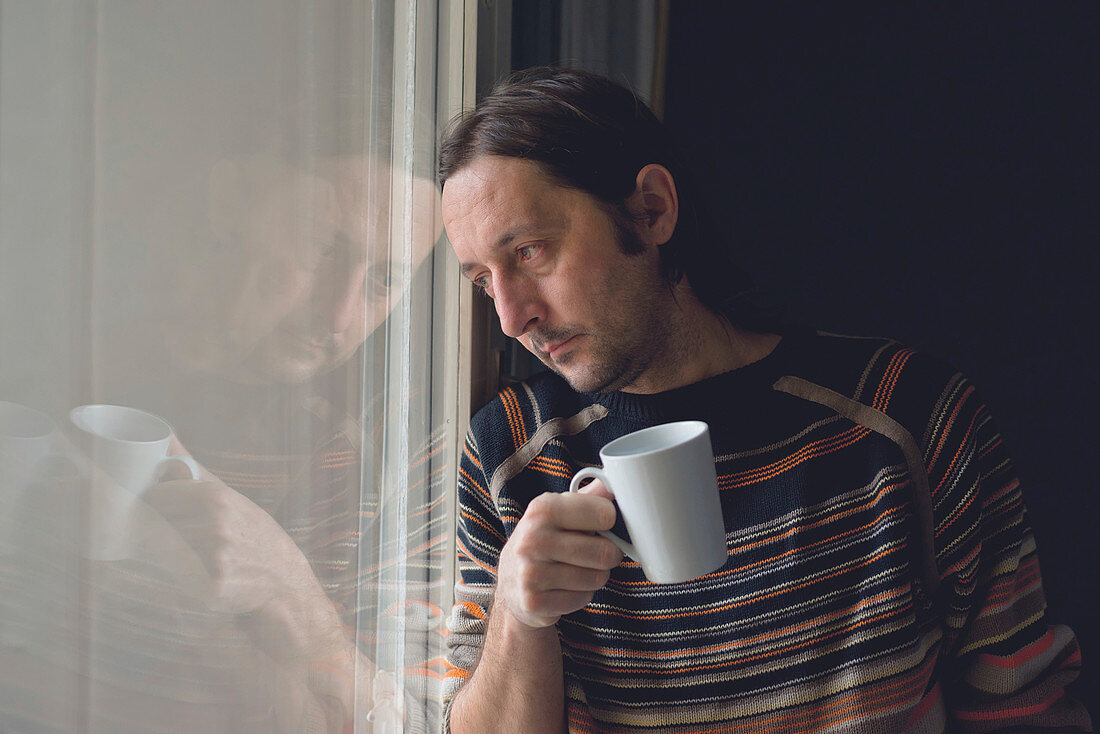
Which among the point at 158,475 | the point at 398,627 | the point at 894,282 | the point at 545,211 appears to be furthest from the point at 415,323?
the point at 894,282

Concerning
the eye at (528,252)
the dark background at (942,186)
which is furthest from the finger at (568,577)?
the dark background at (942,186)

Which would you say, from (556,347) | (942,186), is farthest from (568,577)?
(942,186)

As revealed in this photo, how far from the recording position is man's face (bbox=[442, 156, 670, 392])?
96 centimetres

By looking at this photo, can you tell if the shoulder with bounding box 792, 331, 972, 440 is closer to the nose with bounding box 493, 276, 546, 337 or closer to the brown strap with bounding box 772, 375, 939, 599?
the brown strap with bounding box 772, 375, 939, 599

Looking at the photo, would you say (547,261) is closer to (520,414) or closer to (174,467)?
(520,414)

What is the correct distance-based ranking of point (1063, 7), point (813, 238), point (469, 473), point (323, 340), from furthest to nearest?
point (813, 238)
point (1063, 7)
point (469, 473)
point (323, 340)

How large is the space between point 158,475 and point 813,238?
5.86 feet

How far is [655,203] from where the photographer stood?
3.51 feet

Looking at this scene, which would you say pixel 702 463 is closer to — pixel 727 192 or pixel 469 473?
pixel 469 473

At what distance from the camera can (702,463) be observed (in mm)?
718

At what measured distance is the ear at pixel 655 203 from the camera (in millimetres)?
1053

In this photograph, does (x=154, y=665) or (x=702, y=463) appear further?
(x=702, y=463)

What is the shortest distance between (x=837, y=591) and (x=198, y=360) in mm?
789

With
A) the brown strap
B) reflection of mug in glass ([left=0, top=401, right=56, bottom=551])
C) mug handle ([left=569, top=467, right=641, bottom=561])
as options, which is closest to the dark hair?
the brown strap
